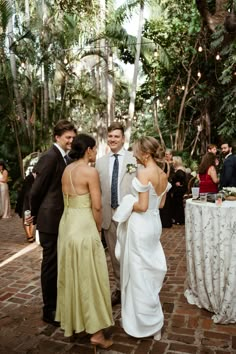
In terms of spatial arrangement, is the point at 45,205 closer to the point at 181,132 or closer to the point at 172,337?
the point at 172,337

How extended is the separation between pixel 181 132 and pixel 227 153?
947 cm

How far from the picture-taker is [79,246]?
271 centimetres

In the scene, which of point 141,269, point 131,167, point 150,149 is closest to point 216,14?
point 131,167

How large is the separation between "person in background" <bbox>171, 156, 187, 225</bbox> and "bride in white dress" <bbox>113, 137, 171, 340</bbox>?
492 centimetres

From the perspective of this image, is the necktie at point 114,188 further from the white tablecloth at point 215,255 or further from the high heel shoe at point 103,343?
the high heel shoe at point 103,343

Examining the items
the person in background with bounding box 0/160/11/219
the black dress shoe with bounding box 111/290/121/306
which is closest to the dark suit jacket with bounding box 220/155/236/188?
the black dress shoe with bounding box 111/290/121/306

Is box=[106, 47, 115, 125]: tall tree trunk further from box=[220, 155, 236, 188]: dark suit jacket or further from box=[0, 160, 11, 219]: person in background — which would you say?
box=[220, 155, 236, 188]: dark suit jacket

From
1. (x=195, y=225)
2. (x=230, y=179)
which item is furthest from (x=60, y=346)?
(x=230, y=179)

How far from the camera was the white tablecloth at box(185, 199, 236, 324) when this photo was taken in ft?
10.4

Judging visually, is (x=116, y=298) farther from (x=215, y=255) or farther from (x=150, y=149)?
(x=150, y=149)

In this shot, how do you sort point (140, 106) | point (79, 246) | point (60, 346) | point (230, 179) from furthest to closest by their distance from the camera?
point (140, 106), point (230, 179), point (60, 346), point (79, 246)

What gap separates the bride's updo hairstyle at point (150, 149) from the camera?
2.90m

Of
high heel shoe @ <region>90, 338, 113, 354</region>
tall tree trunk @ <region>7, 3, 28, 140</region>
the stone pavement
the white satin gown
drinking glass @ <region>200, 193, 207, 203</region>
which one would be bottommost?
the stone pavement

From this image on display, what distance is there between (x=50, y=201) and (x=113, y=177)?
0.77 meters
